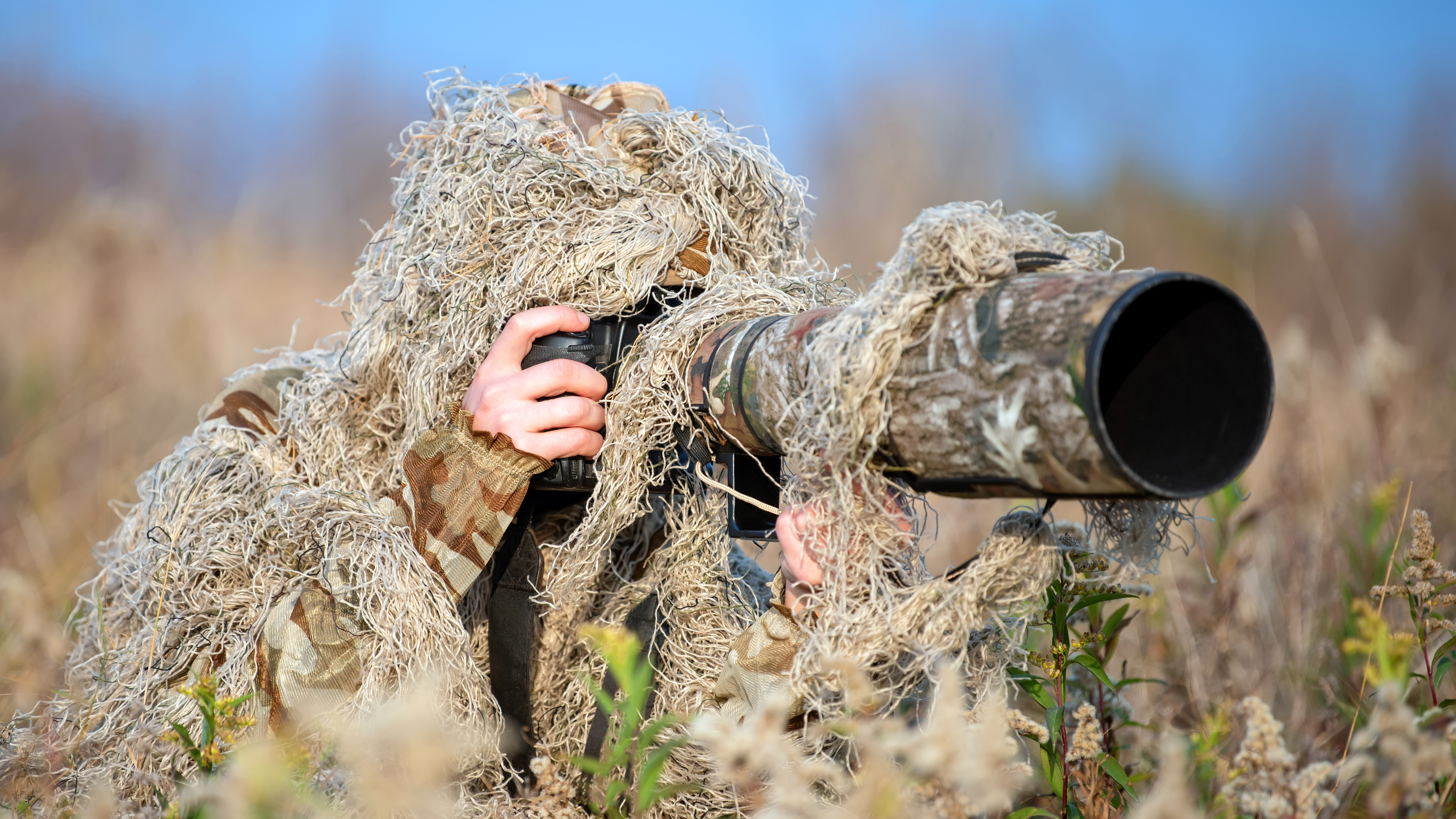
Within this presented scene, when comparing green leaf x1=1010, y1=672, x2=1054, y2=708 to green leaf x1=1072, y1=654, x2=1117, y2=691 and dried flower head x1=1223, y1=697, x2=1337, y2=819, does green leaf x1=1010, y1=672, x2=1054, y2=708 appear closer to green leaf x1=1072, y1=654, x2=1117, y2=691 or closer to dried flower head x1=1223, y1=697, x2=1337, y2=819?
green leaf x1=1072, y1=654, x2=1117, y2=691

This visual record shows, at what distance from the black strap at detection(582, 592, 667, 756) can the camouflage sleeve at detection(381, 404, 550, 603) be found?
247 millimetres

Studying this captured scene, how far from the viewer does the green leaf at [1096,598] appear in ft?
3.67

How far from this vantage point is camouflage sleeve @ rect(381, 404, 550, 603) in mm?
1164

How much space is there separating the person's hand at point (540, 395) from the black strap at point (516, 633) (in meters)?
0.17

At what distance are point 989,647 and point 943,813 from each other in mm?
295

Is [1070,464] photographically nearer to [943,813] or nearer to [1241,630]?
[943,813]

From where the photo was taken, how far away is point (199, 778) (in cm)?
106

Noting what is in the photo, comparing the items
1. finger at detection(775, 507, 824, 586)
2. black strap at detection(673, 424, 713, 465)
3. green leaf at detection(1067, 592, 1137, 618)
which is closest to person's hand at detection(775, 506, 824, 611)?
finger at detection(775, 507, 824, 586)

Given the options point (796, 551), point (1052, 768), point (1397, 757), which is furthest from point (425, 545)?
point (1397, 757)

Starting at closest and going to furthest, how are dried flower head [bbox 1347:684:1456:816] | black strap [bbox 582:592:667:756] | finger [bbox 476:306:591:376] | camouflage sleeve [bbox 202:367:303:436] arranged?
1. dried flower head [bbox 1347:684:1456:816]
2. finger [bbox 476:306:591:376]
3. black strap [bbox 582:592:667:756]
4. camouflage sleeve [bbox 202:367:303:436]

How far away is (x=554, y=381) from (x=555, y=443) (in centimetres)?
8

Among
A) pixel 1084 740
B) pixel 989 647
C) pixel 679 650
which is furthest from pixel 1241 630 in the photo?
pixel 679 650

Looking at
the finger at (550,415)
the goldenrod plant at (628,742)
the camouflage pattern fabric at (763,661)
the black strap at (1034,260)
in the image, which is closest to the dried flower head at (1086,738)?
the camouflage pattern fabric at (763,661)

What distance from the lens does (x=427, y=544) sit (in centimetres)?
117
